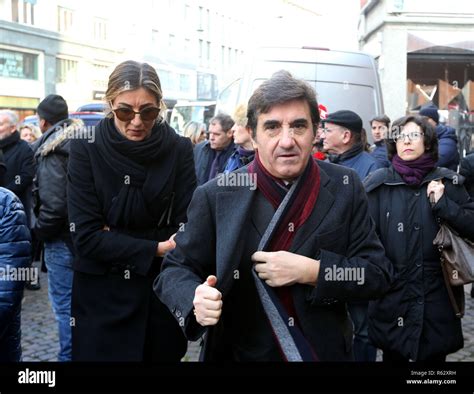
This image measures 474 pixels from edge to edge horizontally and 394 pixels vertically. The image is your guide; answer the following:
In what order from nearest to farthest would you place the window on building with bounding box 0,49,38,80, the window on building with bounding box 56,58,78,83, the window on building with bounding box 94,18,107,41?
the window on building with bounding box 0,49,38,80
the window on building with bounding box 56,58,78,83
the window on building with bounding box 94,18,107,41

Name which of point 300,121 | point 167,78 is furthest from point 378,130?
point 167,78

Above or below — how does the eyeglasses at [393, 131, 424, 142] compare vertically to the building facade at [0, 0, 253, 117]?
below

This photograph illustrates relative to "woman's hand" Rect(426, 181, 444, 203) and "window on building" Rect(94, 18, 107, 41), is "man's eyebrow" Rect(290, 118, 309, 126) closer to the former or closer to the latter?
"woman's hand" Rect(426, 181, 444, 203)

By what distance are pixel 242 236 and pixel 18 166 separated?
5.21 meters

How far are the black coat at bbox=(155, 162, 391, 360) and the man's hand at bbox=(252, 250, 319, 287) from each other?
0.12ft

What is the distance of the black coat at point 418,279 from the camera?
11.8ft

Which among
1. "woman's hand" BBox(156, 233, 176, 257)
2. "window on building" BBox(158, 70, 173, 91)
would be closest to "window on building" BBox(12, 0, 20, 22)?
"window on building" BBox(158, 70, 173, 91)

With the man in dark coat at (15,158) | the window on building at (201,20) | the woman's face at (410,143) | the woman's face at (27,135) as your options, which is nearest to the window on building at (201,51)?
the window on building at (201,20)

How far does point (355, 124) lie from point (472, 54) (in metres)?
6.97

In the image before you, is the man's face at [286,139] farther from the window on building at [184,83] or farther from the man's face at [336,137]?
the window on building at [184,83]

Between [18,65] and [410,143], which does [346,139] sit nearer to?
[410,143]

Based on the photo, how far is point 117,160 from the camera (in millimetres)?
2914

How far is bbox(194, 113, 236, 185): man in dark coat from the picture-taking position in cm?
650

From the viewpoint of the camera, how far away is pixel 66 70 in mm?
28516
